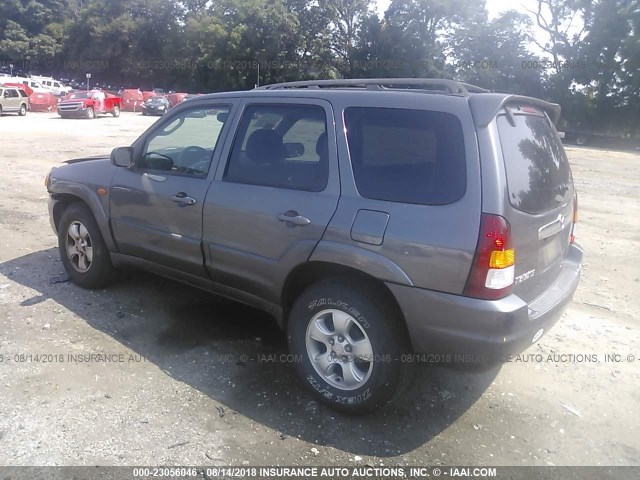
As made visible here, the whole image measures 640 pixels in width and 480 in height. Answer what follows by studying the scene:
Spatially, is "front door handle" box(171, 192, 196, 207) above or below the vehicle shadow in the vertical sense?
above

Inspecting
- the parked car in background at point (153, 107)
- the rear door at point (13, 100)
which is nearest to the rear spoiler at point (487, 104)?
the rear door at point (13, 100)

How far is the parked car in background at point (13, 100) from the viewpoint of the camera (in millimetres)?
30141

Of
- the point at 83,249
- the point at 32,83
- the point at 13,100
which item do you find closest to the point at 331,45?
the point at 32,83

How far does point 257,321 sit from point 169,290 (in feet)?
3.48

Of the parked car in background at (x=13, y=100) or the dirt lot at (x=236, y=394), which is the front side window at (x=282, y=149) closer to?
the dirt lot at (x=236, y=394)

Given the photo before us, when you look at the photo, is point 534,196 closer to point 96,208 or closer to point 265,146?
point 265,146

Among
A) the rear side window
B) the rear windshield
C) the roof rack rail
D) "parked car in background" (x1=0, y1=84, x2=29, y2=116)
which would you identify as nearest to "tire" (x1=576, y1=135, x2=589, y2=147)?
"parked car in background" (x1=0, y1=84, x2=29, y2=116)

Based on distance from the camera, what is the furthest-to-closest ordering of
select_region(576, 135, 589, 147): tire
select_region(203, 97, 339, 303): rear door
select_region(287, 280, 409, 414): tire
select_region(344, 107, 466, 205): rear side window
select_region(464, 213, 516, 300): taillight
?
select_region(576, 135, 589, 147): tire < select_region(203, 97, 339, 303): rear door < select_region(287, 280, 409, 414): tire < select_region(344, 107, 466, 205): rear side window < select_region(464, 213, 516, 300): taillight

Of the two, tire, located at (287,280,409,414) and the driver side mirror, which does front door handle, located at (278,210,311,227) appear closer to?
tire, located at (287,280,409,414)

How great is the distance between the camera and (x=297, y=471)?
2832 mm

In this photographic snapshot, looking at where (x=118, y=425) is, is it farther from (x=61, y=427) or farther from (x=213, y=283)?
(x=213, y=283)

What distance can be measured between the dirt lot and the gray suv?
1.12ft

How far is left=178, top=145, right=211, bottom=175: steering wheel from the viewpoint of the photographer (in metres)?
3.98

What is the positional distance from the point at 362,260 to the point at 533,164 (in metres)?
1.15
